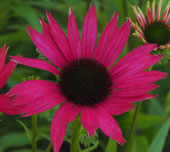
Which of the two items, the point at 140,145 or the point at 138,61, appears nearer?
the point at 138,61

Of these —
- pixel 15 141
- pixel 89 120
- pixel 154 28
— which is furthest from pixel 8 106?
pixel 15 141

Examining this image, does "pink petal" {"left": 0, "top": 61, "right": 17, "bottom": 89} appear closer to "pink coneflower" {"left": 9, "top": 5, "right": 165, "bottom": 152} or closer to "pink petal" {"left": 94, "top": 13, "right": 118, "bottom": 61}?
"pink coneflower" {"left": 9, "top": 5, "right": 165, "bottom": 152}

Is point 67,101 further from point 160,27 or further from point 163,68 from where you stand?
point 163,68

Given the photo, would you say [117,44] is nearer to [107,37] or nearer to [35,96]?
[107,37]

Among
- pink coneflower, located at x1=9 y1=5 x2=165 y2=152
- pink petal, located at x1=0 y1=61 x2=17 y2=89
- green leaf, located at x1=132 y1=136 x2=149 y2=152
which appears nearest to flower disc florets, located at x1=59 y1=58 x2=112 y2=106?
pink coneflower, located at x1=9 y1=5 x2=165 y2=152

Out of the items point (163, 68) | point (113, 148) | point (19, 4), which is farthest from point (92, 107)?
point (163, 68)

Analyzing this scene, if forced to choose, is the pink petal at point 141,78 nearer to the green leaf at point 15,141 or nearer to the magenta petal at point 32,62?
the magenta petal at point 32,62
